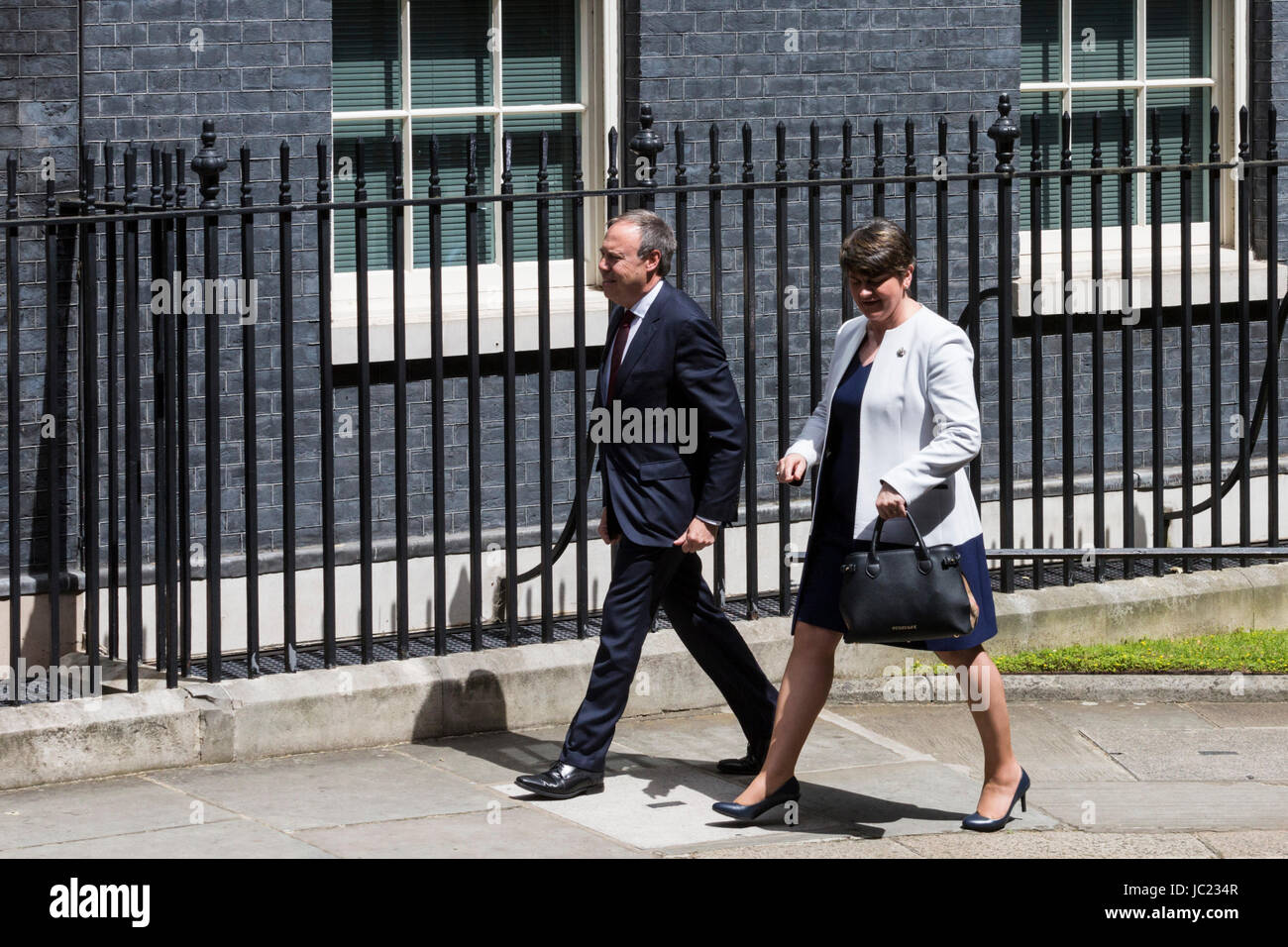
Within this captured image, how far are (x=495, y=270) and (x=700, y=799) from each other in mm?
3047

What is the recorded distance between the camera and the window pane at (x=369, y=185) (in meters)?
8.84

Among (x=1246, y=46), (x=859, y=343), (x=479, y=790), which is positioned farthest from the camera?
(x=1246, y=46)

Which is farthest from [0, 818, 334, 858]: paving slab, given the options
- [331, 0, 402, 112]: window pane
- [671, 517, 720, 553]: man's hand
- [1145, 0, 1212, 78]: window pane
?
[1145, 0, 1212, 78]: window pane

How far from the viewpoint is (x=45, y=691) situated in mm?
7340

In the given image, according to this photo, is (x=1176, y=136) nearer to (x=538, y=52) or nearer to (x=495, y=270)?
(x=538, y=52)

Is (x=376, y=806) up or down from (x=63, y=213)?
down

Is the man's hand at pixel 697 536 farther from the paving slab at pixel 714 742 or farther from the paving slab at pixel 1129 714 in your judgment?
the paving slab at pixel 1129 714

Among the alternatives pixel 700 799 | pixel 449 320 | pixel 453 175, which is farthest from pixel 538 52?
pixel 700 799

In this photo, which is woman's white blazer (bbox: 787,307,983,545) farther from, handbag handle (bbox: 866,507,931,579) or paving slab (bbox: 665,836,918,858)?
paving slab (bbox: 665,836,918,858)

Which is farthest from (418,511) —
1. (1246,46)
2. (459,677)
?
(1246,46)

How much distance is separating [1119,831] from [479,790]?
205 cm

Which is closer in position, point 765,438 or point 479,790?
point 479,790

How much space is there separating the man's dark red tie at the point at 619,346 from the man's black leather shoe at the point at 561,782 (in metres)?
1.20

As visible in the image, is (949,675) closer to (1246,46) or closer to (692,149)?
(692,149)
